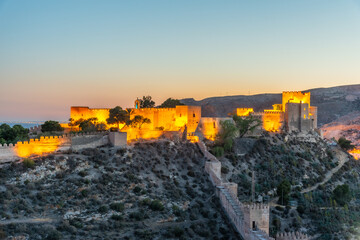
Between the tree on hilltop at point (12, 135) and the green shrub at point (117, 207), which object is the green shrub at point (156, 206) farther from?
the tree on hilltop at point (12, 135)

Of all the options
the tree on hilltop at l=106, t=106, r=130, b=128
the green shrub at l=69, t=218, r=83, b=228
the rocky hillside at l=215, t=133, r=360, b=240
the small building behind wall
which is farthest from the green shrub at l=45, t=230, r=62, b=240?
the tree on hilltop at l=106, t=106, r=130, b=128

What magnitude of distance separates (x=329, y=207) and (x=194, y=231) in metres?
20.6

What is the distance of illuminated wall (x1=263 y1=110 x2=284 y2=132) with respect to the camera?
5531 cm

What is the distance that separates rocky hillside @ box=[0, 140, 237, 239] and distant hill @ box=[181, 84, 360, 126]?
75.9 metres

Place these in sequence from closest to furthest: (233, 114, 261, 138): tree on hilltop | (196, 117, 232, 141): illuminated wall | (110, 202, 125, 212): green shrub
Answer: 1. (110, 202, 125, 212): green shrub
2. (196, 117, 232, 141): illuminated wall
3. (233, 114, 261, 138): tree on hilltop

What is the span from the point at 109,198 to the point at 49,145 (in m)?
7.84

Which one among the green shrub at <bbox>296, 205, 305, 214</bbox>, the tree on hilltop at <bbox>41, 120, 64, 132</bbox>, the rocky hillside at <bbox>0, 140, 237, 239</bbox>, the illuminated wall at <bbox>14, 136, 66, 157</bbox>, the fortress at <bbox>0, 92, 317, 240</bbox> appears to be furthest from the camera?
the tree on hilltop at <bbox>41, 120, 64, 132</bbox>

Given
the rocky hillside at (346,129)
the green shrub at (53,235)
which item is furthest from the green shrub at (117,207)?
the rocky hillside at (346,129)

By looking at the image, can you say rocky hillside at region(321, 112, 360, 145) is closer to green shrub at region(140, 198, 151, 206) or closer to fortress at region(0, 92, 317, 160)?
fortress at region(0, 92, 317, 160)

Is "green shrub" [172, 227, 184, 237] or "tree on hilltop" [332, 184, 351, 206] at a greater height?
"green shrub" [172, 227, 184, 237]

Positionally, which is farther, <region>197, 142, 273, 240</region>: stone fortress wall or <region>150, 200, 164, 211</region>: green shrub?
<region>150, 200, 164, 211</region>: green shrub

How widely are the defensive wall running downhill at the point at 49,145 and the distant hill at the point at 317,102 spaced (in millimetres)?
74990

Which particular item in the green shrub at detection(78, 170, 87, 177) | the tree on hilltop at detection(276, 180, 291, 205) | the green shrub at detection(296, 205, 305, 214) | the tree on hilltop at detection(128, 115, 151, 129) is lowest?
the green shrub at detection(296, 205, 305, 214)

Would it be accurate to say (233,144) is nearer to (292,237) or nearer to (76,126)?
(76,126)
